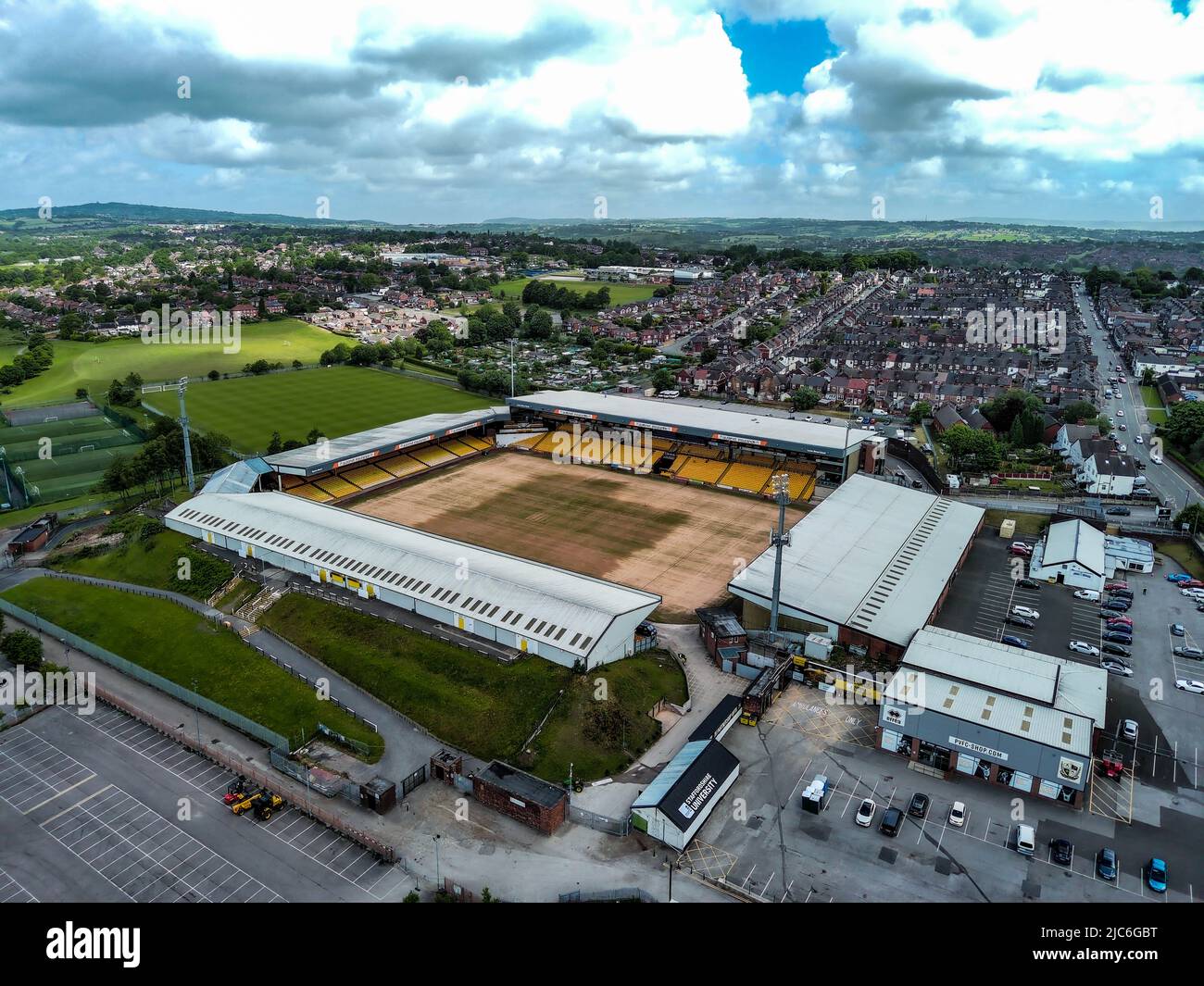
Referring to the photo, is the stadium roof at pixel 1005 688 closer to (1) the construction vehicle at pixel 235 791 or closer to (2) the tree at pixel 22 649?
(1) the construction vehicle at pixel 235 791

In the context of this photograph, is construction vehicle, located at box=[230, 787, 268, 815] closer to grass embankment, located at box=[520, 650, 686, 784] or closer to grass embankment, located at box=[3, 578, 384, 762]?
grass embankment, located at box=[3, 578, 384, 762]

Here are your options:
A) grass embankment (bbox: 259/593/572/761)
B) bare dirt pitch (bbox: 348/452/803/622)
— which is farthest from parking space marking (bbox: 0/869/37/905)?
bare dirt pitch (bbox: 348/452/803/622)

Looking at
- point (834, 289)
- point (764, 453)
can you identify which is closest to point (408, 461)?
point (764, 453)

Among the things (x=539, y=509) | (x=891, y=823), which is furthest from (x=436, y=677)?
(x=539, y=509)

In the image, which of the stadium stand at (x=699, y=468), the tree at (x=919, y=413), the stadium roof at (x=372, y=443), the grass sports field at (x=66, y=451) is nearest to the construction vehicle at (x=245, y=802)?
the stadium roof at (x=372, y=443)

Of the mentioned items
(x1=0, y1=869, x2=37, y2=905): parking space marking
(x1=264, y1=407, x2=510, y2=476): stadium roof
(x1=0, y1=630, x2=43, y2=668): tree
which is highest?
(x1=264, y1=407, x2=510, y2=476): stadium roof

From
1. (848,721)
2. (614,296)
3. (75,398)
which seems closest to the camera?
(848,721)
